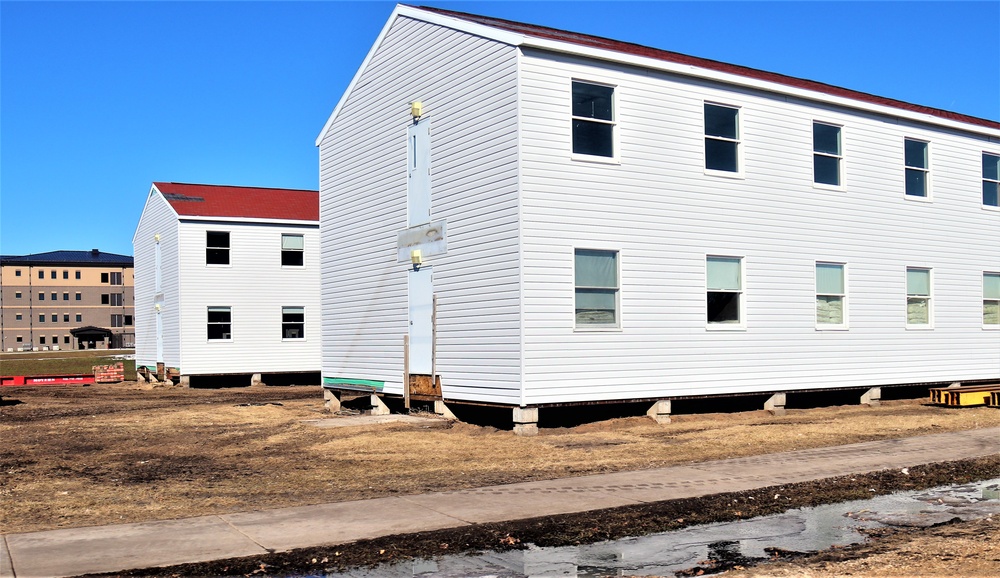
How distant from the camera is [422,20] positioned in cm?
1986

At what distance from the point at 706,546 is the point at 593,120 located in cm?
1043

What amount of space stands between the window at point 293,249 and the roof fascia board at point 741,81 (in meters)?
20.3

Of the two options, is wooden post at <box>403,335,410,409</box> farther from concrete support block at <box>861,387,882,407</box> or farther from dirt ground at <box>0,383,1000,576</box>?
concrete support block at <box>861,387,882,407</box>

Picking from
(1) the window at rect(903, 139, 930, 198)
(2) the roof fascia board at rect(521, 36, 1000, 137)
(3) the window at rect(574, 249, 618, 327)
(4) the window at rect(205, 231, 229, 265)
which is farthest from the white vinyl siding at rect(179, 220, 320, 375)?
(1) the window at rect(903, 139, 930, 198)

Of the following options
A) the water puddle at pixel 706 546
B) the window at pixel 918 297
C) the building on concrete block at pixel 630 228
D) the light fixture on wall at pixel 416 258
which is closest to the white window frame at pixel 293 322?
the building on concrete block at pixel 630 228

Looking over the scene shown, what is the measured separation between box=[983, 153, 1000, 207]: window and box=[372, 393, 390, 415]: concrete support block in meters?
15.6

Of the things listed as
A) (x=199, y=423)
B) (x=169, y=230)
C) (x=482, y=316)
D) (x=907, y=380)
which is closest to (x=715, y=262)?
(x=482, y=316)

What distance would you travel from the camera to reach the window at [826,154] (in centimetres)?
2077

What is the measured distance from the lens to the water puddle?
24.7ft

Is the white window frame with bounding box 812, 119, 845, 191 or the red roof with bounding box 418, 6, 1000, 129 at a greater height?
the red roof with bounding box 418, 6, 1000, 129

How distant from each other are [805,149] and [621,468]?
10482 mm

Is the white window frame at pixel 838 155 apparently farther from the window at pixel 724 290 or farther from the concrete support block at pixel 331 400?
the concrete support block at pixel 331 400

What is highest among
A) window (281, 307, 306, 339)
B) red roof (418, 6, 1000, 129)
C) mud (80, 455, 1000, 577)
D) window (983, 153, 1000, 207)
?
red roof (418, 6, 1000, 129)

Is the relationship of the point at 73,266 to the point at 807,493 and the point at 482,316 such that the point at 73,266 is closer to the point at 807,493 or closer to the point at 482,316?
the point at 482,316
